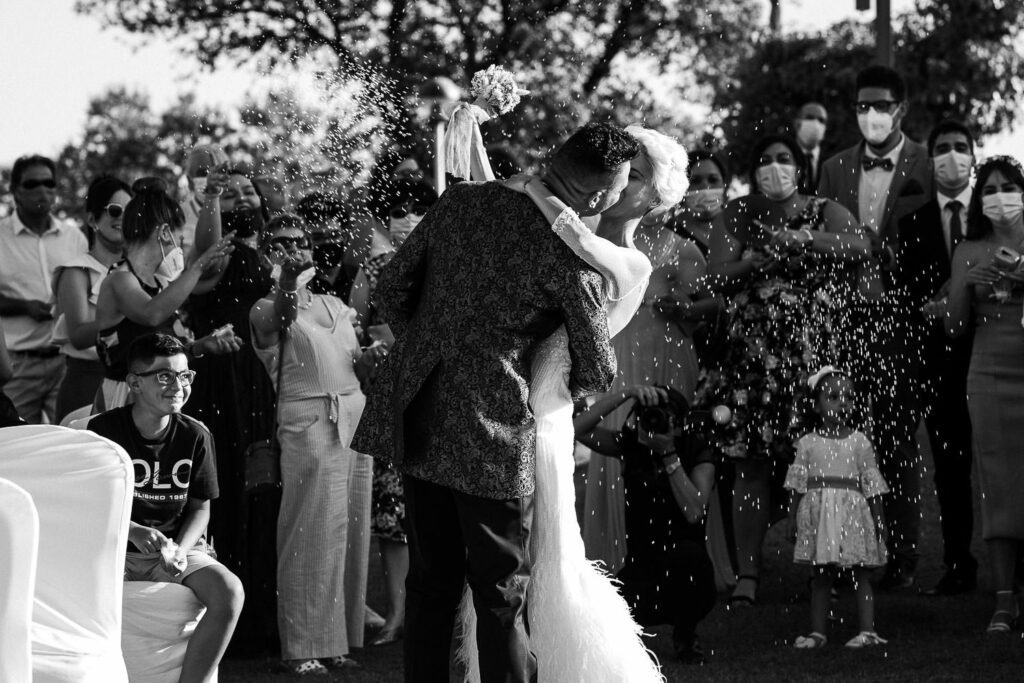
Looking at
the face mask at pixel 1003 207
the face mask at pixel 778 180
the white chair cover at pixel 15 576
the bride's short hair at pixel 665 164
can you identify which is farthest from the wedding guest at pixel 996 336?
the white chair cover at pixel 15 576

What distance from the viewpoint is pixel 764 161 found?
27.5 feet

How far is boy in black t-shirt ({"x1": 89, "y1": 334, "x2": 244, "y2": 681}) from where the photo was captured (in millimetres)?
5383

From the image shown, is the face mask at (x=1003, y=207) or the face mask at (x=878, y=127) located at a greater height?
the face mask at (x=878, y=127)

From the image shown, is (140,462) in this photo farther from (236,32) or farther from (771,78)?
(771,78)

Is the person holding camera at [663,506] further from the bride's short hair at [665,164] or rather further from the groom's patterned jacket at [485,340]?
the groom's patterned jacket at [485,340]

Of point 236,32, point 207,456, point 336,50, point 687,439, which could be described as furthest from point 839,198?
point 236,32

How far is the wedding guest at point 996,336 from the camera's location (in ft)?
24.4

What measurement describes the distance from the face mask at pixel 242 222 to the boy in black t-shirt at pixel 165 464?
2192 millimetres

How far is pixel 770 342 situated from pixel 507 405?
3.68 metres

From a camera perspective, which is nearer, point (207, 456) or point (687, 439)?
point (207, 456)

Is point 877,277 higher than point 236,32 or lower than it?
lower

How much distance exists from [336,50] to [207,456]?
959 cm

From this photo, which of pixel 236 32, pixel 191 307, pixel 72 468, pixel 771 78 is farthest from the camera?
pixel 771 78

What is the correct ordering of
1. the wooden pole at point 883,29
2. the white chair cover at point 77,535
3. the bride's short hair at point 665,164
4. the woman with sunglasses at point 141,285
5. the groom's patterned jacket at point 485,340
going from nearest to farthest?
the white chair cover at point 77,535
the groom's patterned jacket at point 485,340
the bride's short hair at point 665,164
the woman with sunglasses at point 141,285
the wooden pole at point 883,29
